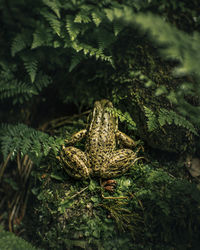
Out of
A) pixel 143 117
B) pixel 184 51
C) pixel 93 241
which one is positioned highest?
pixel 184 51

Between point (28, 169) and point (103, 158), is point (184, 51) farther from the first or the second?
point (28, 169)

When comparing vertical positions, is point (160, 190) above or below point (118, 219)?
above

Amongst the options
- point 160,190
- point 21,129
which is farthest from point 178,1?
point 21,129

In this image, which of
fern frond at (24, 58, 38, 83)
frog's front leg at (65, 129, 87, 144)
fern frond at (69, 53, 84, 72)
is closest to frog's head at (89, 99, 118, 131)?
frog's front leg at (65, 129, 87, 144)

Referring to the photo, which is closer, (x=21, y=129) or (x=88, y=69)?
(x=21, y=129)

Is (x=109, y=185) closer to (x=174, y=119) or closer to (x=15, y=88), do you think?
(x=174, y=119)

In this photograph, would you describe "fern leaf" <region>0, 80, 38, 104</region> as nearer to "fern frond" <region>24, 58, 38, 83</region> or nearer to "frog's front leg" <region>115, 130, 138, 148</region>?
"fern frond" <region>24, 58, 38, 83</region>

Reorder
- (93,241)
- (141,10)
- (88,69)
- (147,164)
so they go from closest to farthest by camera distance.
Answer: (93,241)
(147,164)
(141,10)
(88,69)
